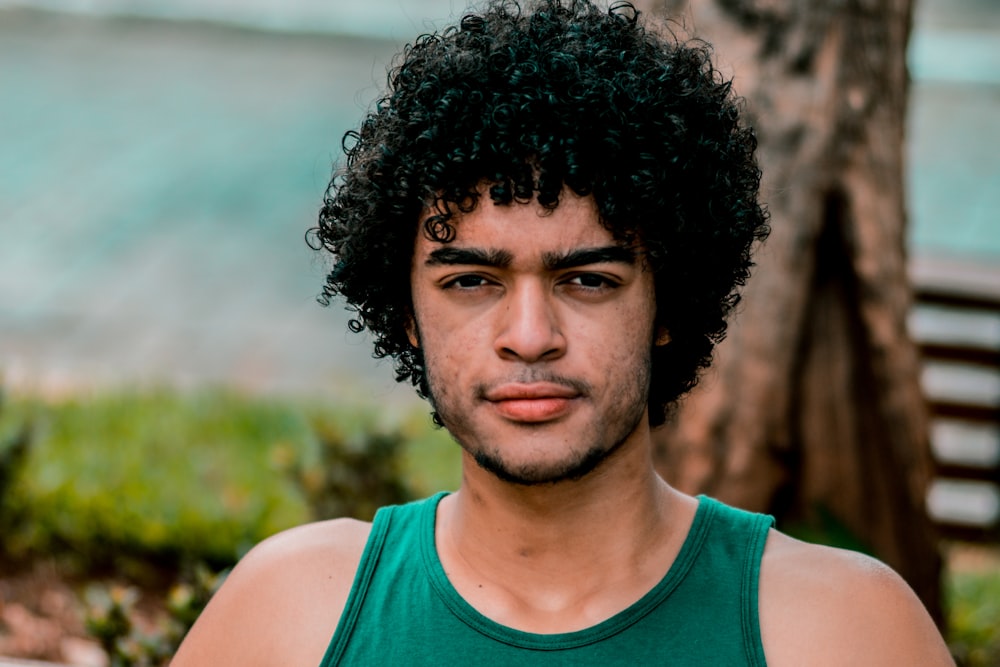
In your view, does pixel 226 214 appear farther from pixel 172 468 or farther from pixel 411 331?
pixel 411 331

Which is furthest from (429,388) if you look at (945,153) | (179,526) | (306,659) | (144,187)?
(945,153)

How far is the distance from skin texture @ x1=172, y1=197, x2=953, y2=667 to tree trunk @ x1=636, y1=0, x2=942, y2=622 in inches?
69.3

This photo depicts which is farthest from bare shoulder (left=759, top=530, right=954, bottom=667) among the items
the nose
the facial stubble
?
the nose

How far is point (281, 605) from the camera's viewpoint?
2.70m

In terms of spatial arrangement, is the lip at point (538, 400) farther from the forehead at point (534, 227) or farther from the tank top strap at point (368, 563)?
the tank top strap at point (368, 563)

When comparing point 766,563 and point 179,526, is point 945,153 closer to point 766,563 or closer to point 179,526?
point 179,526

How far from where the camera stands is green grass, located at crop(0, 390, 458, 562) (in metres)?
5.21

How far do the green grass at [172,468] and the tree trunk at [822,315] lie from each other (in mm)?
1242

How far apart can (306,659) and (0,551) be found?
2.93 meters

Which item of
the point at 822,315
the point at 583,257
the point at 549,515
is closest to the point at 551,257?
the point at 583,257

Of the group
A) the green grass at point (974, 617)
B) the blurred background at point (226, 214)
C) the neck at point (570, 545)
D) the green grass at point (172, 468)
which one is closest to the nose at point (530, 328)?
the neck at point (570, 545)

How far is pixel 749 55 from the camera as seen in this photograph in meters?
4.38

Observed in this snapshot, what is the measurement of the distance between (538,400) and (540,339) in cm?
11

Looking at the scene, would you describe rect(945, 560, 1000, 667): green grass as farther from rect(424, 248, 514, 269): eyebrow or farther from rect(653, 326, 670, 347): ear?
rect(424, 248, 514, 269): eyebrow
